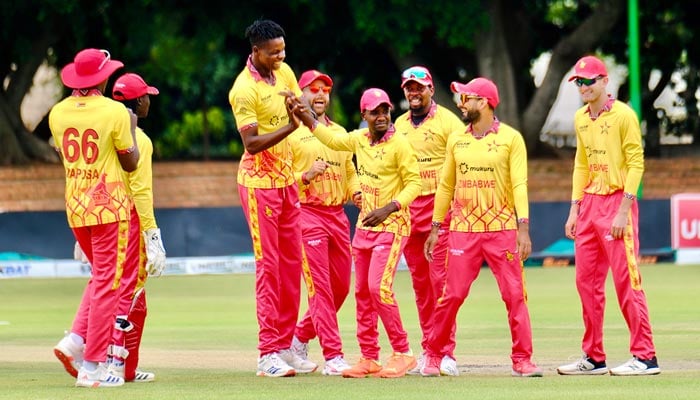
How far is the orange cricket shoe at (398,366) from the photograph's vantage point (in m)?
11.2

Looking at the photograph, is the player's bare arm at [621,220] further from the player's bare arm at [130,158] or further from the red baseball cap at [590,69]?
the player's bare arm at [130,158]

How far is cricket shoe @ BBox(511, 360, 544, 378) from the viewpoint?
10.9 metres

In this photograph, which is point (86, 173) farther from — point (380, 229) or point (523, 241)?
point (523, 241)

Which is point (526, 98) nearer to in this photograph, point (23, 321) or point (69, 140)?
point (23, 321)

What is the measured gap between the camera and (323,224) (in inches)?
470

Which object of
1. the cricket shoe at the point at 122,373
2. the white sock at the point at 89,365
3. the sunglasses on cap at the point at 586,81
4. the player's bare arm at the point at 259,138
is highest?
the sunglasses on cap at the point at 586,81

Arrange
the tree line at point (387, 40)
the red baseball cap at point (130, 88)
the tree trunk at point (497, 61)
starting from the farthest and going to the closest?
1. the tree trunk at point (497, 61)
2. the tree line at point (387, 40)
3. the red baseball cap at point (130, 88)

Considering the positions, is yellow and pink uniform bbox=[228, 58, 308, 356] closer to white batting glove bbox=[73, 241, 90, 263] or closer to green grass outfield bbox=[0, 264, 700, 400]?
green grass outfield bbox=[0, 264, 700, 400]

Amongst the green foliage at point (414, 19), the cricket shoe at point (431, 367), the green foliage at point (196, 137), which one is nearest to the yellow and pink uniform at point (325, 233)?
the cricket shoe at point (431, 367)

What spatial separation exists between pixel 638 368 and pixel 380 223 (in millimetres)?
2220

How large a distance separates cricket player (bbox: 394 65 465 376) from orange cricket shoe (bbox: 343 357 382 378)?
51 cm

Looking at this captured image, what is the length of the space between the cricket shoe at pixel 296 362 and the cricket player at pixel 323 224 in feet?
0.81

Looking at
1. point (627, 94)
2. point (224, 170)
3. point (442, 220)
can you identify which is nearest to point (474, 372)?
point (442, 220)

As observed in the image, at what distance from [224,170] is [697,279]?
1648 centimetres
